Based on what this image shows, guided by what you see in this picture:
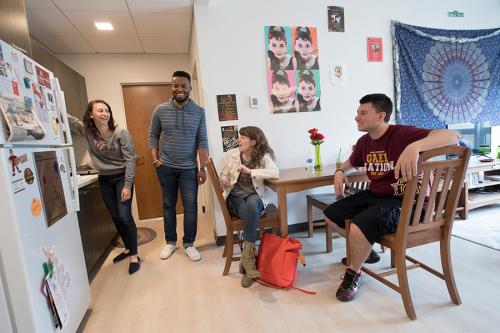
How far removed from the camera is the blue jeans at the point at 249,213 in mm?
1775

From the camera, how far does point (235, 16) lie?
233 cm

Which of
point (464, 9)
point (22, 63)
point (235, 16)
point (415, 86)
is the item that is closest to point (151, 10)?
point (235, 16)

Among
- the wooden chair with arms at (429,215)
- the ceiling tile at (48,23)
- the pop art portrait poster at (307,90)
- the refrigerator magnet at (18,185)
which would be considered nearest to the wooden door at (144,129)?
the ceiling tile at (48,23)

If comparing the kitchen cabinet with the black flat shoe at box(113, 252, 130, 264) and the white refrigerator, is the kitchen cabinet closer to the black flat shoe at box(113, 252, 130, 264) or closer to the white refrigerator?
the black flat shoe at box(113, 252, 130, 264)

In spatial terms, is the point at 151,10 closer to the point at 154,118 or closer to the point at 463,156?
the point at 154,118

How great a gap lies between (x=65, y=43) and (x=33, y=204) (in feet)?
8.36

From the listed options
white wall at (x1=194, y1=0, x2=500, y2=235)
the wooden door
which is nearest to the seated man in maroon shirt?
white wall at (x1=194, y1=0, x2=500, y2=235)

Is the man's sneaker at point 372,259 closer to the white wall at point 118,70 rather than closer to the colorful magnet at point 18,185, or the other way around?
the colorful magnet at point 18,185

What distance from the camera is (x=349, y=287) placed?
151 centimetres

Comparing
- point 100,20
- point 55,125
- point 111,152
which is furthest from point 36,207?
point 100,20

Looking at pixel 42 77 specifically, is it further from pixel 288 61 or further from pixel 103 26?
pixel 288 61

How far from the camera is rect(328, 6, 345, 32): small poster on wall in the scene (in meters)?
2.54

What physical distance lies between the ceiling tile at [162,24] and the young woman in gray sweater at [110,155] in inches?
39.6

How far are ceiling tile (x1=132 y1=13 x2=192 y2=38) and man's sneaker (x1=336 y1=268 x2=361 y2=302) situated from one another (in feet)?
8.27
